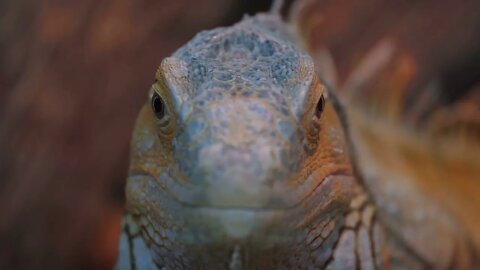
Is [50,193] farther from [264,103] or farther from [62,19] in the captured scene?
[264,103]

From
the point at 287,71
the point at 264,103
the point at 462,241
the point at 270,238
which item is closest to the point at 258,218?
the point at 270,238

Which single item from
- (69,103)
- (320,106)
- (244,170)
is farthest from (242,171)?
(69,103)

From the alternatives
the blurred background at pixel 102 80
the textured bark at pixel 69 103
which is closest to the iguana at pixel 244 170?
the blurred background at pixel 102 80

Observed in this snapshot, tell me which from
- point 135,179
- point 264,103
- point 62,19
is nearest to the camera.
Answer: point 264,103

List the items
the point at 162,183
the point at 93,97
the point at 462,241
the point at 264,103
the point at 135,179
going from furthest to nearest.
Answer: the point at 93,97
the point at 462,241
the point at 135,179
the point at 162,183
the point at 264,103

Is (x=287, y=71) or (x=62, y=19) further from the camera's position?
(x=62, y=19)

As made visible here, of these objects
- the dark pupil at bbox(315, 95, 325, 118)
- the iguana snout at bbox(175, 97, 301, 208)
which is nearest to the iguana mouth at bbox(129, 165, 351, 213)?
the iguana snout at bbox(175, 97, 301, 208)

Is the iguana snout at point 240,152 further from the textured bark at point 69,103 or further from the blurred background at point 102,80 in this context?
the textured bark at point 69,103
